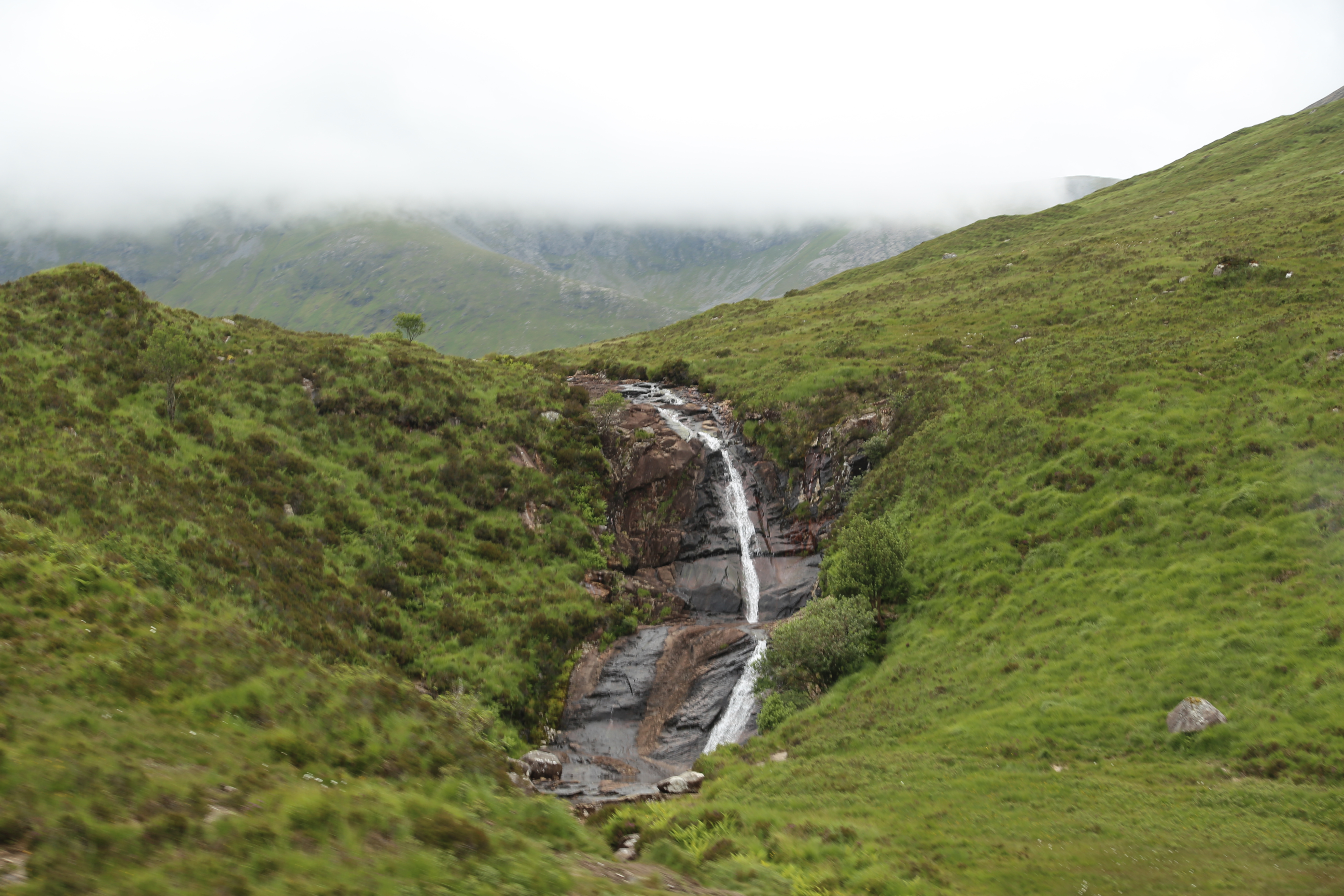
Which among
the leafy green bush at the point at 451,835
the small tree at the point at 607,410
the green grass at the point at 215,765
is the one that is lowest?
the leafy green bush at the point at 451,835

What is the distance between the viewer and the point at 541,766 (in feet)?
95.7

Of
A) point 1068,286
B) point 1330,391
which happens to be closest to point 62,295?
point 1330,391

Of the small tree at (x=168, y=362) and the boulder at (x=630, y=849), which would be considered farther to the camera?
the small tree at (x=168, y=362)

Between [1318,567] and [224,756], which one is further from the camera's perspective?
[1318,567]

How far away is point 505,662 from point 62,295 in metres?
35.8

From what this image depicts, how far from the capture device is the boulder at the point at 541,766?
28.8m

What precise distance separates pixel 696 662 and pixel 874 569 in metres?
10.7

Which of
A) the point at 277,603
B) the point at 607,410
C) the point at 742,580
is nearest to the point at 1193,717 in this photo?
the point at 742,580

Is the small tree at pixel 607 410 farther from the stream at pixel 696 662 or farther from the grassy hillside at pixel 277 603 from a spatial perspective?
the stream at pixel 696 662

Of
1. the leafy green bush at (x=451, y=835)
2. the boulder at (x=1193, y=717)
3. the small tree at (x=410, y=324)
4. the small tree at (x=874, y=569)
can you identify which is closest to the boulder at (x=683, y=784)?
the small tree at (x=874, y=569)

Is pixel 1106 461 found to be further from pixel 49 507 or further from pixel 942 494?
pixel 49 507

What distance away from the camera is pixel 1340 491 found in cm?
2817

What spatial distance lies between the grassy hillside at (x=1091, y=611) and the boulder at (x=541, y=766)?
6617 mm

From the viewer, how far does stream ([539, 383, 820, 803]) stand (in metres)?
32.1
